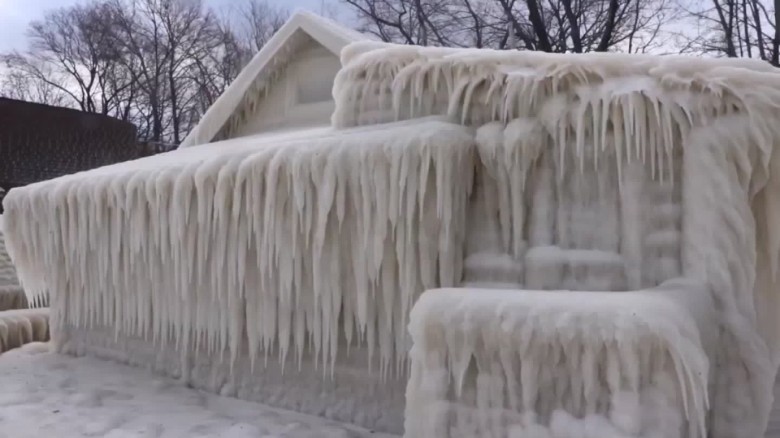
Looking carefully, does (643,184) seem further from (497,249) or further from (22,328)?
(22,328)

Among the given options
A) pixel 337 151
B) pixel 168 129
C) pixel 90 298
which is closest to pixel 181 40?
pixel 168 129

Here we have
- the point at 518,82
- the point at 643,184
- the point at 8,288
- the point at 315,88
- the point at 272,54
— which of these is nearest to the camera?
the point at 643,184

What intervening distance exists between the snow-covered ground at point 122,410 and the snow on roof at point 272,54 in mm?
3768

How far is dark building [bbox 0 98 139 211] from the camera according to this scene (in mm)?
18016

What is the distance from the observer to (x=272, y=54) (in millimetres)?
8836

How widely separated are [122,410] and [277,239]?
1889 mm

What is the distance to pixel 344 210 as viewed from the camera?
459 centimetres

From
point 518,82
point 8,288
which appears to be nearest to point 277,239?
point 518,82

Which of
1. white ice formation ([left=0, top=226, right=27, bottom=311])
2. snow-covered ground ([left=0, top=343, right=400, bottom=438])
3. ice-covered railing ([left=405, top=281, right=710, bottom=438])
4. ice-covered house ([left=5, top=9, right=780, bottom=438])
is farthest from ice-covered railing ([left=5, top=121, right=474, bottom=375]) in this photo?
white ice formation ([left=0, top=226, right=27, bottom=311])

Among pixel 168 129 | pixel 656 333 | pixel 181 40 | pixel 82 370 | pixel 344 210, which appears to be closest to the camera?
pixel 656 333

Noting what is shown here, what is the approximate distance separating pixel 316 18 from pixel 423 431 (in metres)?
6.30

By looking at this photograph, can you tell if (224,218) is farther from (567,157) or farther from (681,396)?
(681,396)

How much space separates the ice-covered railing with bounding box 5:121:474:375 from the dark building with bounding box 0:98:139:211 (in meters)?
13.4

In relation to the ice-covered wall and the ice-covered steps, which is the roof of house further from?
the ice-covered wall
